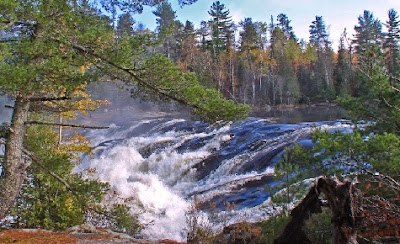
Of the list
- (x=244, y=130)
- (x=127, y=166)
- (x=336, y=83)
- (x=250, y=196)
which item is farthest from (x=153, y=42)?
(x=336, y=83)

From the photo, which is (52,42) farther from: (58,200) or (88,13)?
(58,200)

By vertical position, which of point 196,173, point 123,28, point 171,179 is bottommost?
point 171,179

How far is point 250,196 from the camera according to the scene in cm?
977

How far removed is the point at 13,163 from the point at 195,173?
27.4ft

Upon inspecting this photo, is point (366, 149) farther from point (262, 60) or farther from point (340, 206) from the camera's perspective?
point (262, 60)

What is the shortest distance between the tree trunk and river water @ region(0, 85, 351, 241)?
1.55 meters

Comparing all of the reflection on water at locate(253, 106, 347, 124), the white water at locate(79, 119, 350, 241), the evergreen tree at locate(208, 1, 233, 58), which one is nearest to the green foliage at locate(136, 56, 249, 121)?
the white water at locate(79, 119, 350, 241)

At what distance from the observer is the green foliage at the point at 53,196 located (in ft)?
19.9

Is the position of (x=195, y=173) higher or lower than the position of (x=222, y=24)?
lower

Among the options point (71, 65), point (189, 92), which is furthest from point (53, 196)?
point (189, 92)

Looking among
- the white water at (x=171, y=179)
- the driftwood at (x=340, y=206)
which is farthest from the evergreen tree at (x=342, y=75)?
the driftwood at (x=340, y=206)

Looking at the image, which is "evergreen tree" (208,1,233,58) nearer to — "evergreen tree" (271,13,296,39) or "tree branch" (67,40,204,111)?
"evergreen tree" (271,13,296,39)

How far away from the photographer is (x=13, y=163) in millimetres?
5219

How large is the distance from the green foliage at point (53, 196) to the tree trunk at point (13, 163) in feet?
2.55
